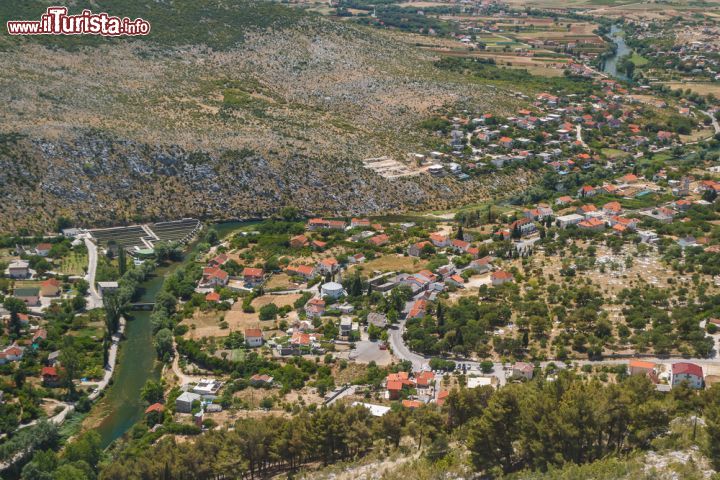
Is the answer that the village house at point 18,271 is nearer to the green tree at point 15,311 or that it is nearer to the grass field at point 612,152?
the green tree at point 15,311

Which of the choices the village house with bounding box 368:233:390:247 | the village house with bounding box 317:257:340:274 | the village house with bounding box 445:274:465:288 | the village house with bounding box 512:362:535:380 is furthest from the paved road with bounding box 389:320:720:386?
the village house with bounding box 368:233:390:247

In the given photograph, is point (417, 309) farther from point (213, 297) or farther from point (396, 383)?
point (213, 297)

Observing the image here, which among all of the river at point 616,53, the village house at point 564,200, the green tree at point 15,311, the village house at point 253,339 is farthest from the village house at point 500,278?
the river at point 616,53

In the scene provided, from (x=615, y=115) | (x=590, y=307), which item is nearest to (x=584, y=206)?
(x=590, y=307)

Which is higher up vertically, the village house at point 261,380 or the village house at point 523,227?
the village house at point 523,227

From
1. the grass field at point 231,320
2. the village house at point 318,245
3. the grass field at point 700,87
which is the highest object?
the grass field at point 700,87

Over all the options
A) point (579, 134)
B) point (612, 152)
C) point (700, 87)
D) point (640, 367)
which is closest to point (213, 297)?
point (640, 367)

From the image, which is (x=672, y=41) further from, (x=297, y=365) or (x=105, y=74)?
(x=297, y=365)
